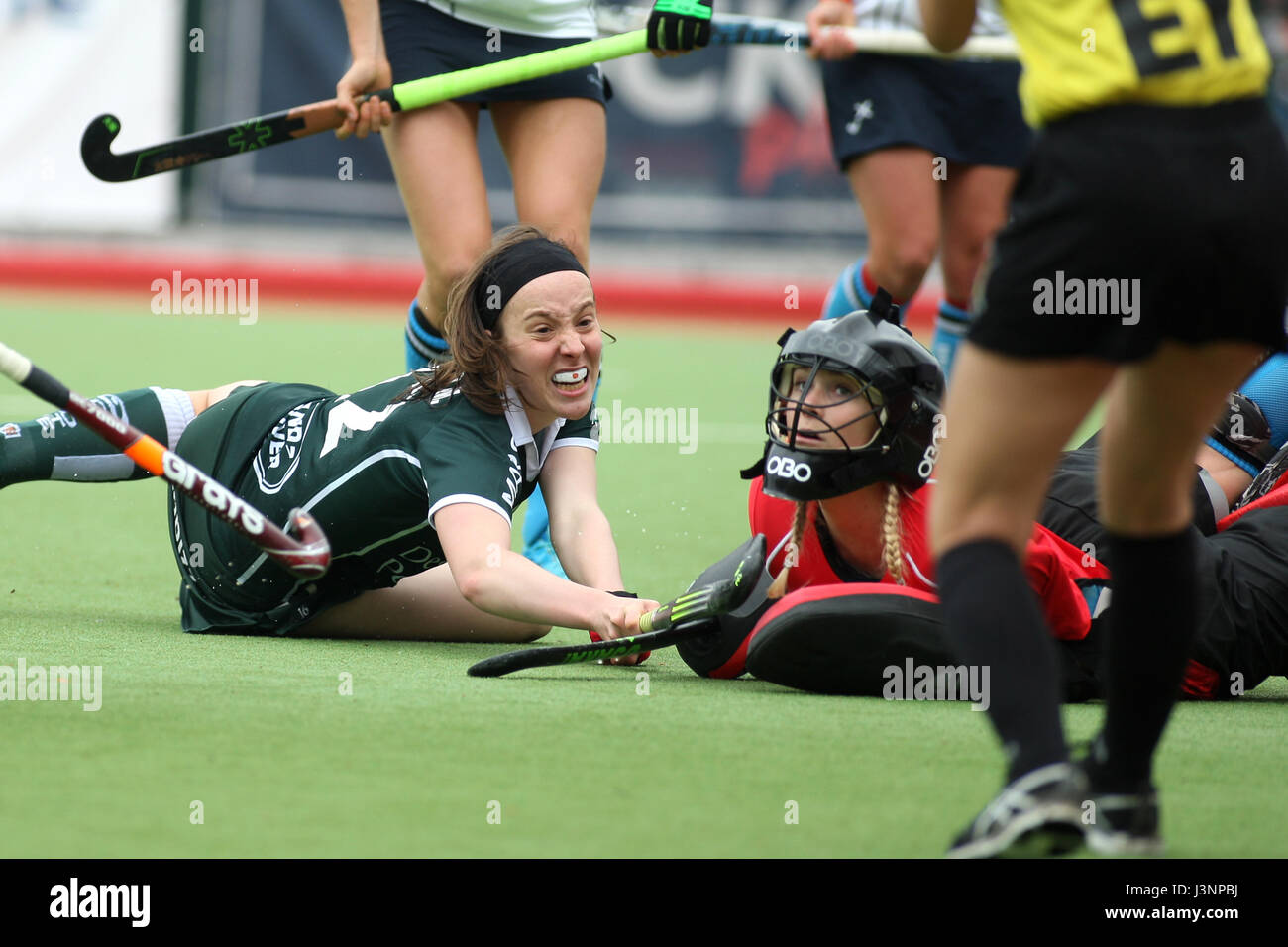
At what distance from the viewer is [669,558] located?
13.4ft

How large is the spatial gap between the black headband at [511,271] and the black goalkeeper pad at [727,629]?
0.58 m

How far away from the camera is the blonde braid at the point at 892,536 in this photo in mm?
2756

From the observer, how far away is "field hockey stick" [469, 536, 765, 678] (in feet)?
9.03

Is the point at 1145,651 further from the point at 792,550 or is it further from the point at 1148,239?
the point at 792,550

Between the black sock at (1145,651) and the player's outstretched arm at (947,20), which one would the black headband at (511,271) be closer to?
the player's outstretched arm at (947,20)

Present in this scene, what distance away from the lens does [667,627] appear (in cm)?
279

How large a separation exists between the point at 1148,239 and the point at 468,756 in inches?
41.5

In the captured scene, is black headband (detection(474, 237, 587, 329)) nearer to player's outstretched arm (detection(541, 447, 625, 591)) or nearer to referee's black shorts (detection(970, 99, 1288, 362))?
player's outstretched arm (detection(541, 447, 625, 591))

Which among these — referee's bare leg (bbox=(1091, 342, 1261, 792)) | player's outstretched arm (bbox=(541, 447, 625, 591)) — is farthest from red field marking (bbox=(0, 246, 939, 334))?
referee's bare leg (bbox=(1091, 342, 1261, 792))

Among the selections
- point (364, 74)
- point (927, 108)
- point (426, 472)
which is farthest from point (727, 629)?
point (927, 108)

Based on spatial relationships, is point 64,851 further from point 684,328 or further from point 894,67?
point 684,328

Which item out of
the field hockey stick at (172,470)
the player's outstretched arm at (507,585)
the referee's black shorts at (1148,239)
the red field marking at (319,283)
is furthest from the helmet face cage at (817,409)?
the red field marking at (319,283)
